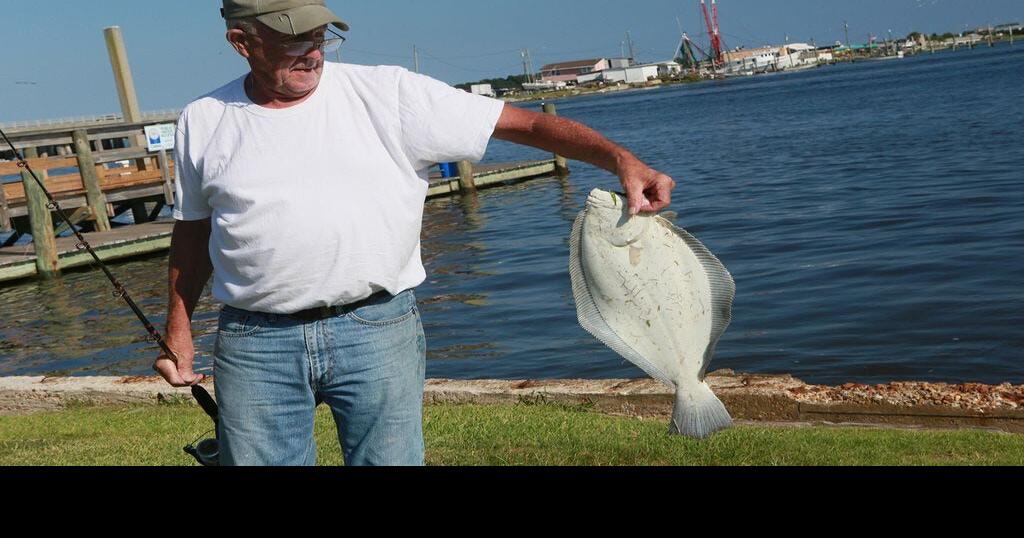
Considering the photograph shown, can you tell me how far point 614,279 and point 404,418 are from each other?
792 mm

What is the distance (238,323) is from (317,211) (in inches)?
18.5

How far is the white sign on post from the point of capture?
26.4 m

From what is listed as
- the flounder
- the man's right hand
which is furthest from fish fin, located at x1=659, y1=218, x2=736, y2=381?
the man's right hand

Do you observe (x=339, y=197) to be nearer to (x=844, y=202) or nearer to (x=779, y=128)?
(x=844, y=202)

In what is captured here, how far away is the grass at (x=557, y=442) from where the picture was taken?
19.7ft

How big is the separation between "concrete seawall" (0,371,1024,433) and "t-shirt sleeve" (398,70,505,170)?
4.15m

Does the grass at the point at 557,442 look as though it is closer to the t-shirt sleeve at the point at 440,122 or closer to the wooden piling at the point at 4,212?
the t-shirt sleeve at the point at 440,122

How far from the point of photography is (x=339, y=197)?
133 inches

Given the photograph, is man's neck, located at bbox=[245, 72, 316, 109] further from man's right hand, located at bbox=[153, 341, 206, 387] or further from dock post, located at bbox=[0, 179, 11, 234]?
dock post, located at bbox=[0, 179, 11, 234]

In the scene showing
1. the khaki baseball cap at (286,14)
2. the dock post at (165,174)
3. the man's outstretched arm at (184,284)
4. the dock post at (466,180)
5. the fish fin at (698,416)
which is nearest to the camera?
the fish fin at (698,416)

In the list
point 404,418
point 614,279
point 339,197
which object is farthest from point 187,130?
point 614,279

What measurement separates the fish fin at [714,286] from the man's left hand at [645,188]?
5.0 inches

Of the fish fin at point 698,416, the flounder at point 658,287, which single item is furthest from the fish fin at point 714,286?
the fish fin at point 698,416

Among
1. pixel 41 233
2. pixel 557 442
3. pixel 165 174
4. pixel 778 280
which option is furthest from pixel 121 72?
pixel 557 442
